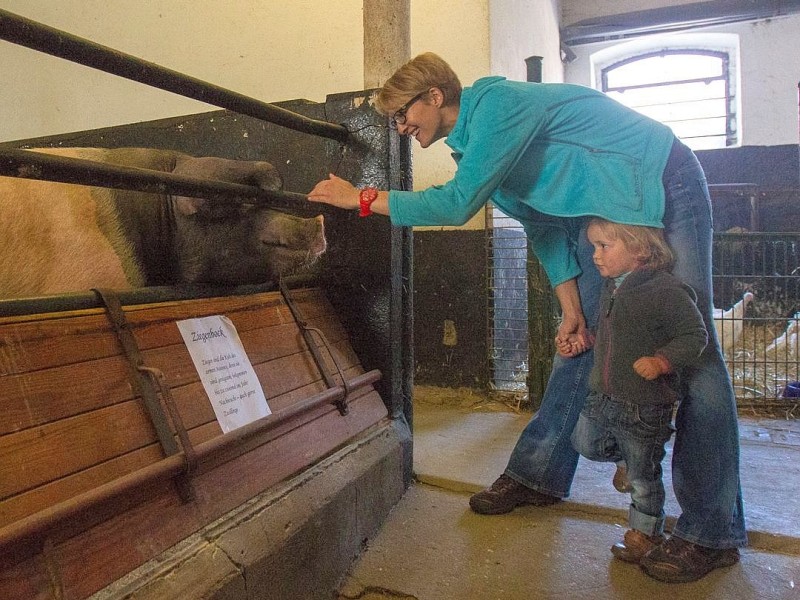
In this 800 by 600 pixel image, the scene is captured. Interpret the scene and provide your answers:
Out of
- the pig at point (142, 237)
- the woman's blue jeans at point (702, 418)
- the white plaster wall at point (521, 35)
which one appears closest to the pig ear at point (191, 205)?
the pig at point (142, 237)

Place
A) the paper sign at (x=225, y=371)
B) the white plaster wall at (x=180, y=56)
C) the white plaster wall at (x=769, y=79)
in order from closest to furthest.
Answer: the paper sign at (x=225, y=371), the white plaster wall at (x=180, y=56), the white plaster wall at (x=769, y=79)

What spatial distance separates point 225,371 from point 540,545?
104cm

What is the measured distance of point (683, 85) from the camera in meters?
9.24

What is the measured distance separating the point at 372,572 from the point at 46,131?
17.6ft

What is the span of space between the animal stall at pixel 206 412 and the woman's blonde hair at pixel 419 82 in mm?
383

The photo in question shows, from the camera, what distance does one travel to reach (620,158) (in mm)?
1707

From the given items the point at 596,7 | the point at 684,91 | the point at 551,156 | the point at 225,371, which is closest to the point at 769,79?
the point at 684,91

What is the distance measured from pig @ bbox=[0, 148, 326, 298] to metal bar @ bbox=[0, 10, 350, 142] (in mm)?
198

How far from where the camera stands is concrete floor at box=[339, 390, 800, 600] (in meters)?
1.66

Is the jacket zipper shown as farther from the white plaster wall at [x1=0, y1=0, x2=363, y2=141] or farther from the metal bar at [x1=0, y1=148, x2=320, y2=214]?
the white plaster wall at [x1=0, y1=0, x2=363, y2=141]

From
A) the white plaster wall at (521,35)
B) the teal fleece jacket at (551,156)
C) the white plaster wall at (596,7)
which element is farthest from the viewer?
the white plaster wall at (596,7)

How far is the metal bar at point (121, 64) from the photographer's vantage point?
3.96 feet

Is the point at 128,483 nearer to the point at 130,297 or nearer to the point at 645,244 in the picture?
the point at 130,297

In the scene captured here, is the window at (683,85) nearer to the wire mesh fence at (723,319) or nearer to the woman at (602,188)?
the wire mesh fence at (723,319)
